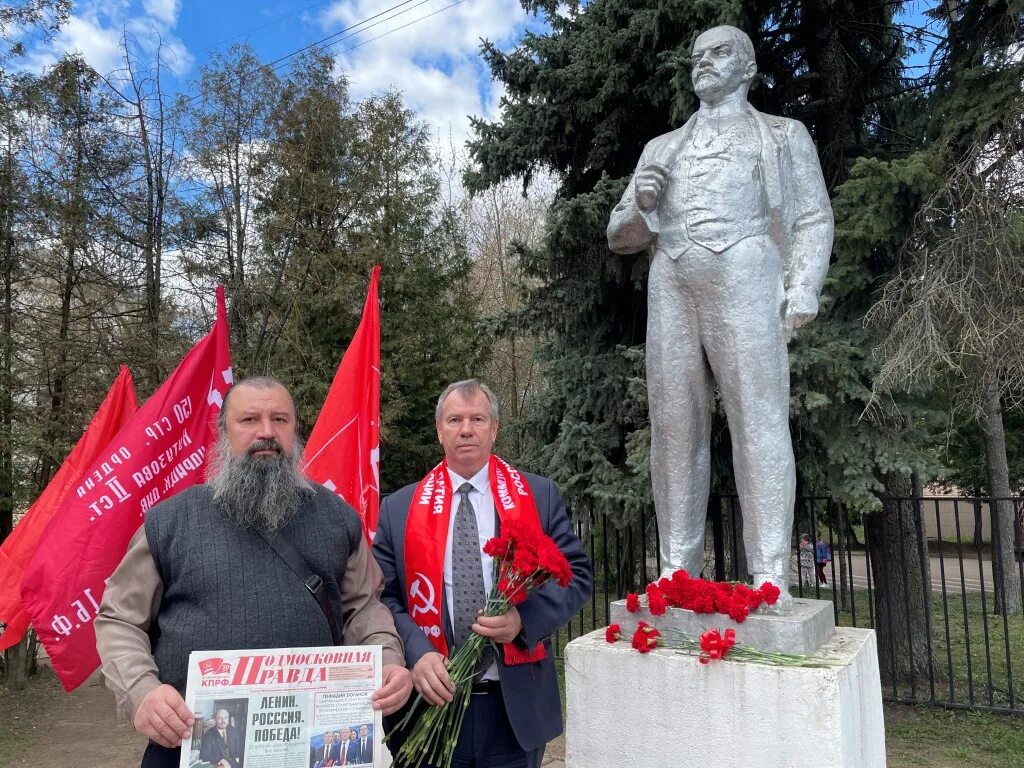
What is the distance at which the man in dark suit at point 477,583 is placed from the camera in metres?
2.24

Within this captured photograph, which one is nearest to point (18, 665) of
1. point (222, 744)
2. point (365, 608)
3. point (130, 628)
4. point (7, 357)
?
point (7, 357)

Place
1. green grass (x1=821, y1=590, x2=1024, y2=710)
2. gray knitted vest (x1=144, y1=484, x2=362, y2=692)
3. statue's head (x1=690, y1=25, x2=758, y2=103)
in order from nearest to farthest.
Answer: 1. gray knitted vest (x1=144, y1=484, x2=362, y2=692)
2. statue's head (x1=690, y1=25, x2=758, y2=103)
3. green grass (x1=821, y1=590, x2=1024, y2=710)

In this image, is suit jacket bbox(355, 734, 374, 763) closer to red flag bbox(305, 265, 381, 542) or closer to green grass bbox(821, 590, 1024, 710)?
red flag bbox(305, 265, 381, 542)

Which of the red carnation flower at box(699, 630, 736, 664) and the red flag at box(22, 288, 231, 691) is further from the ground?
the red flag at box(22, 288, 231, 691)

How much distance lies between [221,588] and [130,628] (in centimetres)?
22

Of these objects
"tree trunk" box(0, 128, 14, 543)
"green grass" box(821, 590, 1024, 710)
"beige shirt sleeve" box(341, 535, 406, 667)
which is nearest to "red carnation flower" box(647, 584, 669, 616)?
"beige shirt sleeve" box(341, 535, 406, 667)

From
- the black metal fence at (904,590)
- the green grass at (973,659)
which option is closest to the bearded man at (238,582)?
the black metal fence at (904,590)

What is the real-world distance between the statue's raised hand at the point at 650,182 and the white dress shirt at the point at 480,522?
1.30 m

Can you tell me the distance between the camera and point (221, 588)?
196 cm

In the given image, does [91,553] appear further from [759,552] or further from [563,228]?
[563,228]

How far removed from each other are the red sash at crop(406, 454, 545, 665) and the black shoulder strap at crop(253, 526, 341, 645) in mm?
363

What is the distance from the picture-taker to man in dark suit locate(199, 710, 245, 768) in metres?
1.71

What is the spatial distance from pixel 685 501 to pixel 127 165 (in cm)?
899

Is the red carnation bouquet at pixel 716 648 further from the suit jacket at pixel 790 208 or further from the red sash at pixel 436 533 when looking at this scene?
the suit jacket at pixel 790 208
